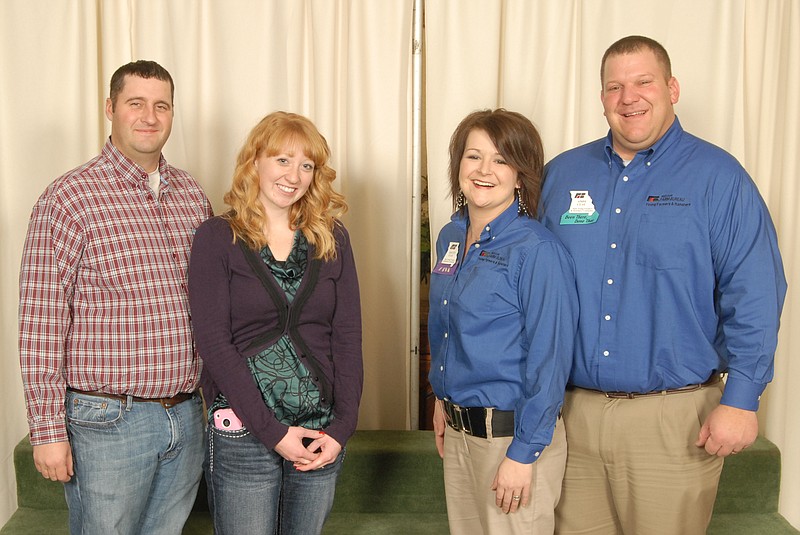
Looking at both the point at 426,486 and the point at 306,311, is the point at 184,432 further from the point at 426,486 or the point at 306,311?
the point at 426,486

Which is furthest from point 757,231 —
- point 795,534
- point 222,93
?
point 222,93

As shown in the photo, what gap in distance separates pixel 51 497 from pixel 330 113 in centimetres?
189

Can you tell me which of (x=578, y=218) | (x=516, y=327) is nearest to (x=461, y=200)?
(x=578, y=218)

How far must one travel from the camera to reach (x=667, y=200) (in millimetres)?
2082

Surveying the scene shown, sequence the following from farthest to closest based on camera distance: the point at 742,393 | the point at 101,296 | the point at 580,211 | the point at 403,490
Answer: the point at 403,490 → the point at 580,211 → the point at 101,296 → the point at 742,393

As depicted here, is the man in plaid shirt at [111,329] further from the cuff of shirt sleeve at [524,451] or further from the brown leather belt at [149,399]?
the cuff of shirt sleeve at [524,451]

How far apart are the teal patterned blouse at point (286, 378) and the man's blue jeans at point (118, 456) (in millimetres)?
236

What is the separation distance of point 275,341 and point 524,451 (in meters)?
0.66

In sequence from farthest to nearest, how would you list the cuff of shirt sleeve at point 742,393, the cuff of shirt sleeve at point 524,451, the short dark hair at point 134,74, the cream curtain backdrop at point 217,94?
the cream curtain backdrop at point 217,94, the short dark hair at point 134,74, the cuff of shirt sleeve at point 742,393, the cuff of shirt sleeve at point 524,451

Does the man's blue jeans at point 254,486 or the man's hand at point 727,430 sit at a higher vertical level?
the man's hand at point 727,430

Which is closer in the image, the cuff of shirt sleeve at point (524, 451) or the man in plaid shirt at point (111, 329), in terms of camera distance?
the cuff of shirt sleeve at point (524, 451)

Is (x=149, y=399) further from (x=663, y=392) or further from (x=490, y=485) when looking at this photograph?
(x=663, y=392)

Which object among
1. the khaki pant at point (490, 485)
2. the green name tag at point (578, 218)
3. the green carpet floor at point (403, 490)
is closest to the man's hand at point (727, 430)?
the khaki pant at point (490, 485)

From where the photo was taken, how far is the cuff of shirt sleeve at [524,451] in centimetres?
187
